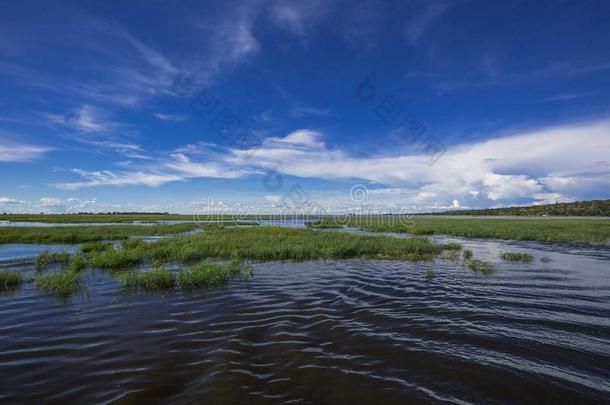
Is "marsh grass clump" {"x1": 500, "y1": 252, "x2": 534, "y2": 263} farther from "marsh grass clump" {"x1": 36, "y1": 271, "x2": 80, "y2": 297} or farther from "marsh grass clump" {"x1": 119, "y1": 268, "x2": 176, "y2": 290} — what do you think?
"marsh grass clump" {"x1": 36, "y1": 271, "x2": 80, "y2": 297}

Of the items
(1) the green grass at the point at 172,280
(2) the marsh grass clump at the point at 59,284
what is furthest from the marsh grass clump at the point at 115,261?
(1) the green grass at the point at 172,280

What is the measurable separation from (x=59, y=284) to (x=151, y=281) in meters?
3.96

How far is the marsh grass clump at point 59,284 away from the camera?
14.0m

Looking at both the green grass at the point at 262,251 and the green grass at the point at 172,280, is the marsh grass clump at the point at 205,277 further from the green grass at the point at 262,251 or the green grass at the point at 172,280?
the green grass at the point at 262,251

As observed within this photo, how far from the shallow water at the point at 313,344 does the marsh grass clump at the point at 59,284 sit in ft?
1.88

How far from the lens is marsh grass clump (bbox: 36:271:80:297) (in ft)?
46.0

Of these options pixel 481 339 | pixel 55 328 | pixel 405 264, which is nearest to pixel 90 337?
pixel 55 328

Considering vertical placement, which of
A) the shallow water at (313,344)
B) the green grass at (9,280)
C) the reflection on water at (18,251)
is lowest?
the shallow water at (313,344)

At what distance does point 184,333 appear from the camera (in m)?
9.66

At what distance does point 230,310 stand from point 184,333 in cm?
234

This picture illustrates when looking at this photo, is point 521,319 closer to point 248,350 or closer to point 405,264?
point 248,350

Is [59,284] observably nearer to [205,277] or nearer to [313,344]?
[205,277]

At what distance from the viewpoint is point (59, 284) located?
14297 millimetres

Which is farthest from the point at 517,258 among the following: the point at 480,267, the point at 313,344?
the point at 313,344
